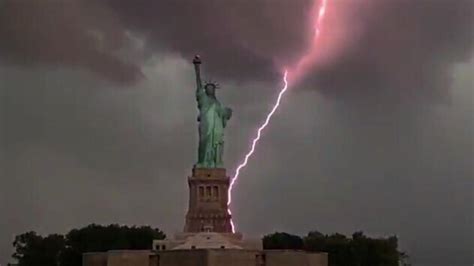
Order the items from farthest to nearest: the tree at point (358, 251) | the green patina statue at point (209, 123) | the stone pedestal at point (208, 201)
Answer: the tree at point (358, 251)
the green patina statue at point (209, 123)
the stone pedestal at point (208, 201)

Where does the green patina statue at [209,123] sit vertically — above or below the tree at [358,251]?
above

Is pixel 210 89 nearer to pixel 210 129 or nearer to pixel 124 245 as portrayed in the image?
pixel 210 129

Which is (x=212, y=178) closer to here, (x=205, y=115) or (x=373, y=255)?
(x=205, y=115)

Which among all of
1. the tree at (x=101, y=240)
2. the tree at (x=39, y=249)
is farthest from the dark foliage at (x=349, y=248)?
the tree at (x=39, y=249)

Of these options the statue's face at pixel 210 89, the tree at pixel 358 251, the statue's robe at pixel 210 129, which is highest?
the statue's face at pixel 210 89

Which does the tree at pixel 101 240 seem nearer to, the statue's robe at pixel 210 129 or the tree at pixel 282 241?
the tree at pixel 282 241

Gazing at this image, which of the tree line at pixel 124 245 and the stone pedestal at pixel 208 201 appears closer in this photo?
the stone pedestal at pixel 208 201

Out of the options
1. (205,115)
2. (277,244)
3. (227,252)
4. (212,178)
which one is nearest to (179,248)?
(227,252)

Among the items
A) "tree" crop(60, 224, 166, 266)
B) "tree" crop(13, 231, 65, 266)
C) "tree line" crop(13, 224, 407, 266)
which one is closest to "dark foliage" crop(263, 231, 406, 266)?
"tree line" crop(13, 224, 407, 266)
